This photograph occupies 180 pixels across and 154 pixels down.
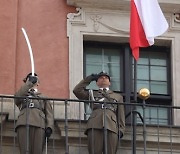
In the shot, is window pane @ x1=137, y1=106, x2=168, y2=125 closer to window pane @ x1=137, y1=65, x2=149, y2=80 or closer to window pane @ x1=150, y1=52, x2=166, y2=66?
window pane @ x1=137, y1=65, x2=149, y2=80

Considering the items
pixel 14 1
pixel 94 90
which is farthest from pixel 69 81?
pixel 14 1

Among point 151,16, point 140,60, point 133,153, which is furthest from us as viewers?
point 140,60

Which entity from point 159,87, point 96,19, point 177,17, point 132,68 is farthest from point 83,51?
point 177,17

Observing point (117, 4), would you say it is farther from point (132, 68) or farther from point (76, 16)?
point (132, 68)

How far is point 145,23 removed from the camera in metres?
14.2

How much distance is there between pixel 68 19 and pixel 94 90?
1.19 metres

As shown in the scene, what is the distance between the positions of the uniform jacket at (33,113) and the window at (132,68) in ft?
5.29

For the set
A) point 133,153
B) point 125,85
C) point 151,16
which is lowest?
point 133,153

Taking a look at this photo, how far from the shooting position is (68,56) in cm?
1473

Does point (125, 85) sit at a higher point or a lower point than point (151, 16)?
lower

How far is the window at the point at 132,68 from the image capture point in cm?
1496

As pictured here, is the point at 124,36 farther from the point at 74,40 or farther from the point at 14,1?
the point at 14,1

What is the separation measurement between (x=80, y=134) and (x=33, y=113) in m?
0.77

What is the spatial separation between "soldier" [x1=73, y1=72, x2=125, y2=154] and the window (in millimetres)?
1078
